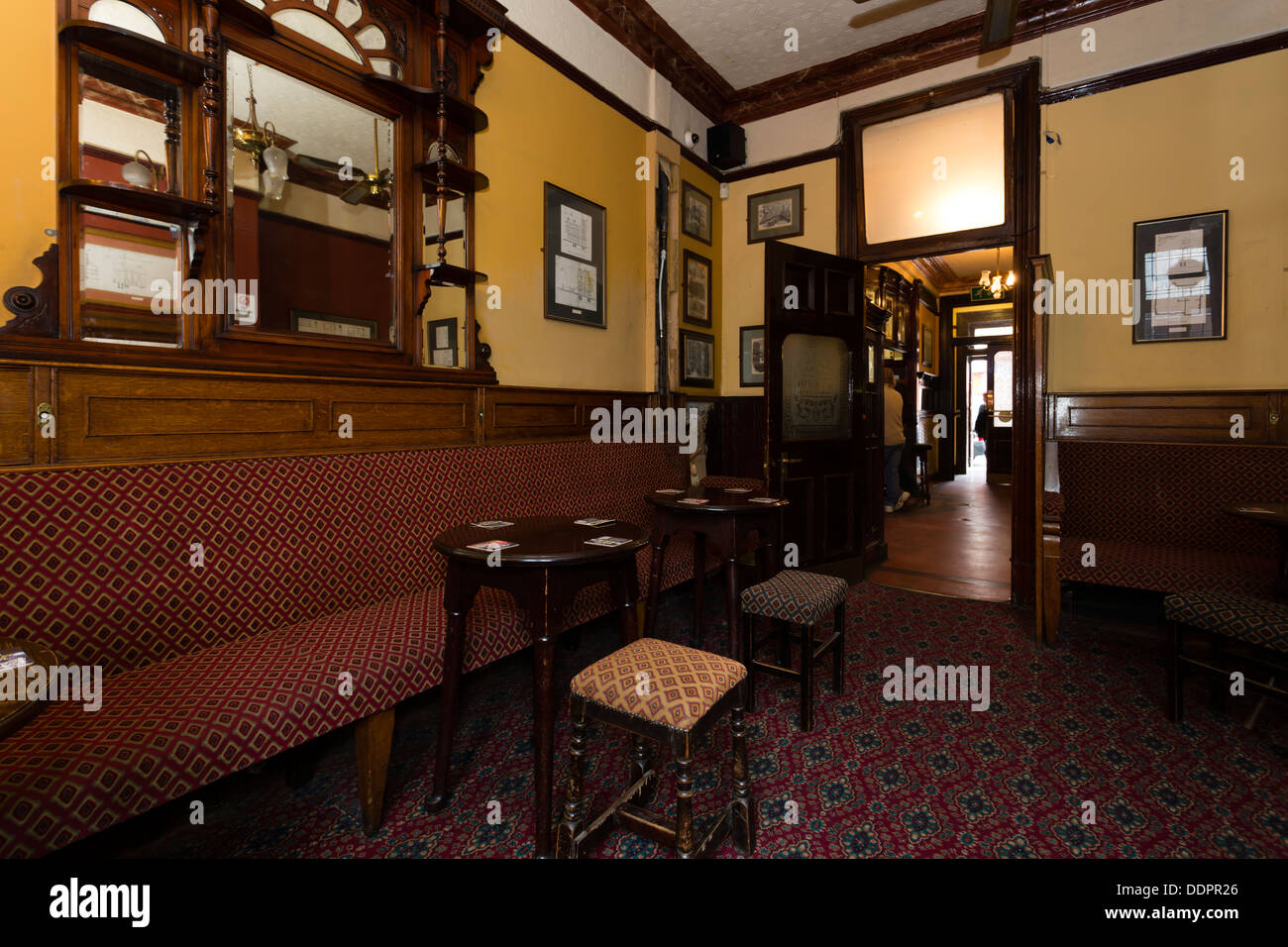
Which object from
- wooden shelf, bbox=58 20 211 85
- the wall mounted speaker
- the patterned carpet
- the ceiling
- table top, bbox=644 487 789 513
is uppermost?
the ceiling

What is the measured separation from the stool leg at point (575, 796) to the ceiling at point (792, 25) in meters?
4.53

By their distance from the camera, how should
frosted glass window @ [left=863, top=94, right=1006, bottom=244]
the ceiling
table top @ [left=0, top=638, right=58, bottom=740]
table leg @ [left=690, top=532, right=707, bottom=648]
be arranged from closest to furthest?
table top @ [left=0, top=638, right=58, bottom=740] < table leg @ [left=690, top=532, right=707, bottom=648] < the ceiling < frosted glass window @ [left=863, top=94, right=1006, bottom=244]

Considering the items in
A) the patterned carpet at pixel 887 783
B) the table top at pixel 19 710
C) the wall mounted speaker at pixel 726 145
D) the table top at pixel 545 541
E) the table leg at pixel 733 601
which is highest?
the wall mounted speaker at pixel 726 145

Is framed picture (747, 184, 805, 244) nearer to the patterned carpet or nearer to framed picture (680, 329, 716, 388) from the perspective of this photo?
framed picture (680, 329, 716, 388)

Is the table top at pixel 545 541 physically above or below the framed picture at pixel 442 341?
below

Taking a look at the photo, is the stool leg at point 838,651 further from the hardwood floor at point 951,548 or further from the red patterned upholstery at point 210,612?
the hardwood floor at point 951,548

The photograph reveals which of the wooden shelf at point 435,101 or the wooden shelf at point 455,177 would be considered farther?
the wooden shelf at point 455,177

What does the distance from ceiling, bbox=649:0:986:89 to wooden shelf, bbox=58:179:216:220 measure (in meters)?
3.44

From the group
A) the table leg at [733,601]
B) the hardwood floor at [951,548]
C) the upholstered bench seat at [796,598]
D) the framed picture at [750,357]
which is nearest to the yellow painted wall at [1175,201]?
the hardwood floor at [951,548]

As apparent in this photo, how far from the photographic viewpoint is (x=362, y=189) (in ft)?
8.90

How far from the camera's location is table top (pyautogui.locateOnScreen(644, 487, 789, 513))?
9.29 feet

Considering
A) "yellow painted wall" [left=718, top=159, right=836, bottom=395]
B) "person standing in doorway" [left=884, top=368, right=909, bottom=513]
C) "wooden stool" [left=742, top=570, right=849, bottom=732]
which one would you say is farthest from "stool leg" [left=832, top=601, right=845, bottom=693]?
"person standing in doorway" [left=884, top=368, right=909, bottom=513]

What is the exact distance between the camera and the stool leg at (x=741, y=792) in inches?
69.7

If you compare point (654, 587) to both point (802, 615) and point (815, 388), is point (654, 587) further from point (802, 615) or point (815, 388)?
point (815, 388)
